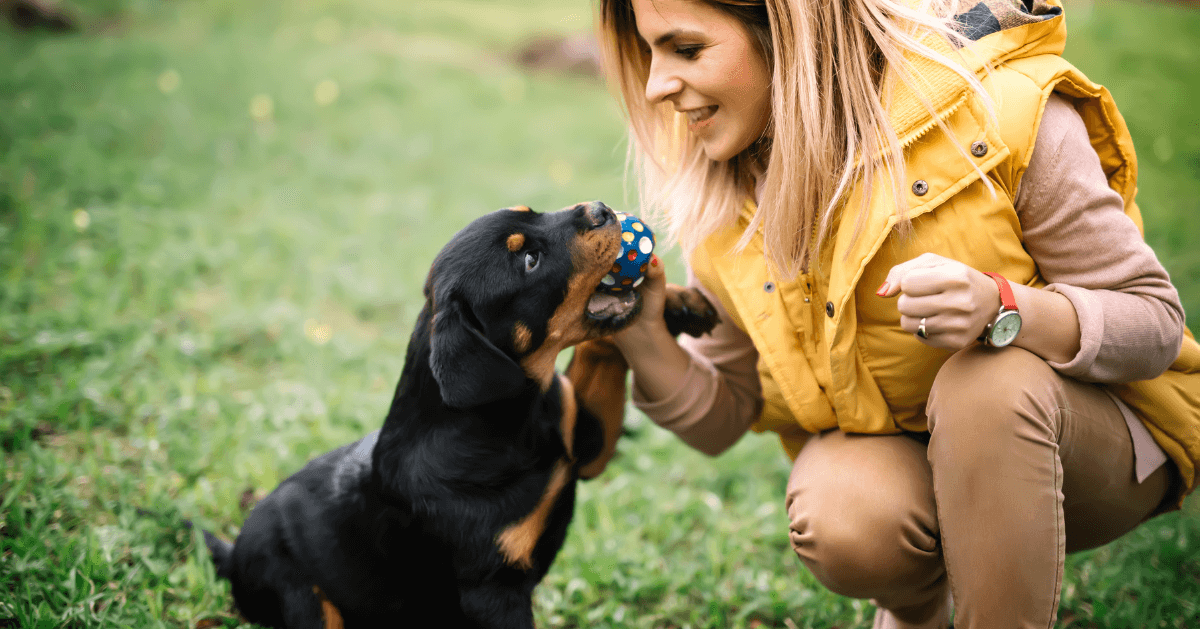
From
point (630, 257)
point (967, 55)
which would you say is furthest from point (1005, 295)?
point (630, 257)

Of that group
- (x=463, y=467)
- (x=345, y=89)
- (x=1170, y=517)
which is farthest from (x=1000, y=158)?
(x=345, y=89)

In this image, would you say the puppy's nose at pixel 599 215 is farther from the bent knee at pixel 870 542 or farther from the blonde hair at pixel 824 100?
the bent knee at pixel 870 542

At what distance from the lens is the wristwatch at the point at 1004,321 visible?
1.63 meters

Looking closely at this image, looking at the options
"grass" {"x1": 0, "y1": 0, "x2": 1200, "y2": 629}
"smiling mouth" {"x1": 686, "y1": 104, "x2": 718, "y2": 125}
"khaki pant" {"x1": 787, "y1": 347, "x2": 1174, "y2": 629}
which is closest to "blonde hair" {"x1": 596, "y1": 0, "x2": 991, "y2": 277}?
"smiling mouth" {"x1": 686, "y1": 104, "x2": 718, "y2": 125}

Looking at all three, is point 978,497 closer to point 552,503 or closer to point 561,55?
point 552,503

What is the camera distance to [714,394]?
2.37m

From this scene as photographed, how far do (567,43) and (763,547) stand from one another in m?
7.68

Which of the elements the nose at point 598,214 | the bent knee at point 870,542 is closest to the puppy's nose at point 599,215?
the nose at point 598,214

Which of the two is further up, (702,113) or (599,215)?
(702,113)

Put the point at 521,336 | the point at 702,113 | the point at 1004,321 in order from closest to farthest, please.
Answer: the point at 1004,321 < the point at 702,113 < the point at 521,336

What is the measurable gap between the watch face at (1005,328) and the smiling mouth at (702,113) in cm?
83

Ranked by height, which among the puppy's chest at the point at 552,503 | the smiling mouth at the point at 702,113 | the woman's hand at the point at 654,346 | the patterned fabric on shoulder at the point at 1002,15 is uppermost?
the patterned fabric on shoulder at the point at 1002,15

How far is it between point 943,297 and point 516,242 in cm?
107

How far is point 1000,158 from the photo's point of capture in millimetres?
1664
